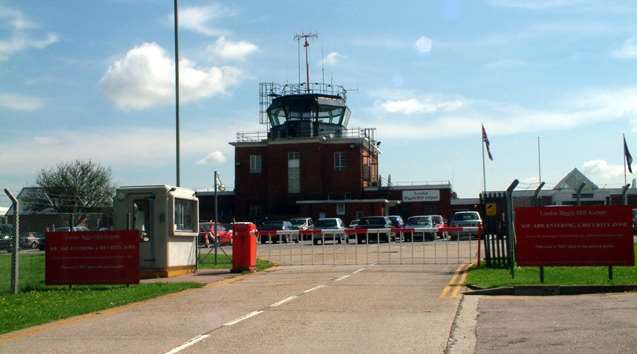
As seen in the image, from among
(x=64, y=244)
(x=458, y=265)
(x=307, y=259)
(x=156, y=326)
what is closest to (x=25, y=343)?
(x=156, y=326)

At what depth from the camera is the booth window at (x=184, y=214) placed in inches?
898

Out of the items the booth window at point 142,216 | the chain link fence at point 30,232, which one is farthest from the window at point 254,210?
the booth window at point 142,216

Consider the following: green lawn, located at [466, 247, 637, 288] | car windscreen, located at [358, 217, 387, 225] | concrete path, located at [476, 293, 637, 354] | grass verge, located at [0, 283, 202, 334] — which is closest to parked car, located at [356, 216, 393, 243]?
car windscreen, located at [358, 217, 387, 225]

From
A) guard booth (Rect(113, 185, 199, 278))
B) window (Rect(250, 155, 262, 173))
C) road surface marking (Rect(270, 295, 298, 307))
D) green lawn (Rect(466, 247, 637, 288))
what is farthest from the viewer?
window (Rect(250, 155, 262, 173))

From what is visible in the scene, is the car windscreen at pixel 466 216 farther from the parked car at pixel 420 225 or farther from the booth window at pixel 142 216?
the booth window at pixel 142 216

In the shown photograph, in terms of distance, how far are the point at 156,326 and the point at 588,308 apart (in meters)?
7.03

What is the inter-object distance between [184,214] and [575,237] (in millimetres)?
11330

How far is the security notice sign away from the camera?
235 ft

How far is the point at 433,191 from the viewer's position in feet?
235

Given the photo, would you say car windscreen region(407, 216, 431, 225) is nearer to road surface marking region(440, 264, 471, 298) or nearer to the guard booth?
road surface marking region(440, 264, 471, 298)

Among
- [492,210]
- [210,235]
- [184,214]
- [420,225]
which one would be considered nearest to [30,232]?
[210,235]

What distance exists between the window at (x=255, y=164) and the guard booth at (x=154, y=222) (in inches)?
1983

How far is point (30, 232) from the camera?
51000mm

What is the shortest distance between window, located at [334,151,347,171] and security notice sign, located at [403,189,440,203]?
20.7 feet
